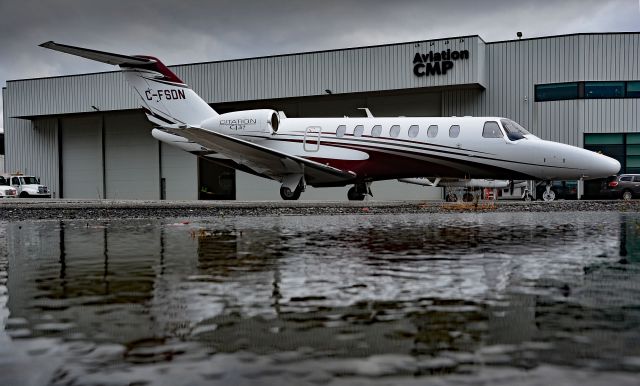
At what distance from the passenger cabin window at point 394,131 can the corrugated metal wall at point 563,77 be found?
44.8ft

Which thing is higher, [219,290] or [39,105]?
[39,105]

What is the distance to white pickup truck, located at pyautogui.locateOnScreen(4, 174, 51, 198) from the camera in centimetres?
3747

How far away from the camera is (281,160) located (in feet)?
59.6

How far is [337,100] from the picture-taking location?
34312mm

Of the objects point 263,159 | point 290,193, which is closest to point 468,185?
point 290,193

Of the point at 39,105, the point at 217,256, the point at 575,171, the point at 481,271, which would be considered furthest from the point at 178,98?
Result: the point at 39,105

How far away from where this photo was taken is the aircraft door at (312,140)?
19.3m

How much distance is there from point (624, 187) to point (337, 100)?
14921 millimetres

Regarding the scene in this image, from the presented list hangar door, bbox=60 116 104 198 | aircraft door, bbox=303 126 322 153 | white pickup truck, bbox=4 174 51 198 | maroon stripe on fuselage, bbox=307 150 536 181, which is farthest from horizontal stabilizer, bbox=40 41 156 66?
hangar door, bbox=60 116 104 198

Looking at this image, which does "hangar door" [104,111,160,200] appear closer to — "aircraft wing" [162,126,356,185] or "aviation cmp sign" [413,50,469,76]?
"aviation cmp sign" [413,50,469,76]

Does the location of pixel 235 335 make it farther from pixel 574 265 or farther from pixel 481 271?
pixel 574 265

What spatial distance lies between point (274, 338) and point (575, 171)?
16334mm

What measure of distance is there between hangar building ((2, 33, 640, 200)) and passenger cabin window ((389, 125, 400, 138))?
12.0 m

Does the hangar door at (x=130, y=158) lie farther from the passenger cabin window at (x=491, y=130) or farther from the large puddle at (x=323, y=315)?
the large puddle at (x=323, y=315)
